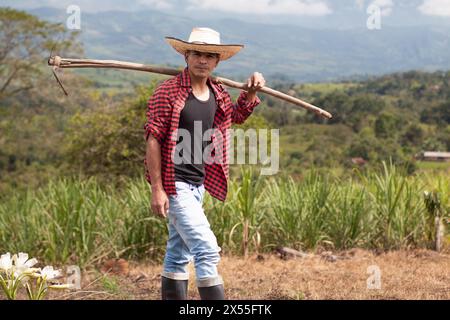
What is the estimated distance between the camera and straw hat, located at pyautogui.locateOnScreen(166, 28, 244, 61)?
310 cm

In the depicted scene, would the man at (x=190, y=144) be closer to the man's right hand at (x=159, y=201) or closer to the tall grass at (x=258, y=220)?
the man's right hand at (x=159, y=201)

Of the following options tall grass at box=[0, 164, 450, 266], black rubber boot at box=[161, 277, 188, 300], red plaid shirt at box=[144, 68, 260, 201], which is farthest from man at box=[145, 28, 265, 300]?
tall grass at box=[0, 164, 450, 266]

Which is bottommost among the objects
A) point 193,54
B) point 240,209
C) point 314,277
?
A: point 314,277

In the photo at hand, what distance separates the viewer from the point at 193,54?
3.17 metres

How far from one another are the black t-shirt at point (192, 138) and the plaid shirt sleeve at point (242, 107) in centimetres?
21

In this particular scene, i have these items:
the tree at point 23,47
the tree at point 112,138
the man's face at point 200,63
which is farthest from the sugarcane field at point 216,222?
the tree at point 23,47

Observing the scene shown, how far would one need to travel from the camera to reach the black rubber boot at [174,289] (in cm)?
336

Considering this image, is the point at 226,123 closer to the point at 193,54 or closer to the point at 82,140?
the point at 193,54

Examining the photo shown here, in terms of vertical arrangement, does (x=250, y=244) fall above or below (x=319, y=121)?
below

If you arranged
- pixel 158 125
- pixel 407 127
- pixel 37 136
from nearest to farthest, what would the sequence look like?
1. pixel 158 125
2. pixel 37 136
3. pixel 407 127

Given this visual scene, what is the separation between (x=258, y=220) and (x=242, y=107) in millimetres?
2687

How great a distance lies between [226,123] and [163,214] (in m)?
0.55

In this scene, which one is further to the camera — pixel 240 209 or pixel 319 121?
pixel 319 121
